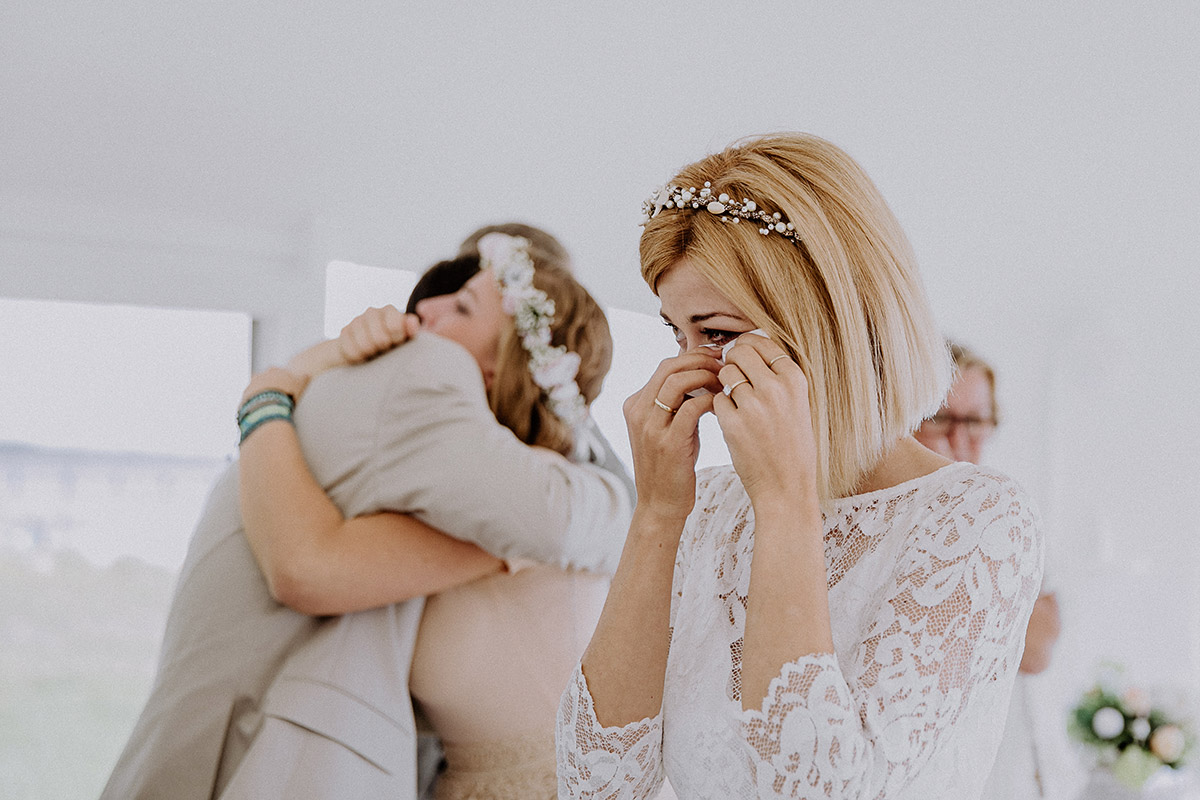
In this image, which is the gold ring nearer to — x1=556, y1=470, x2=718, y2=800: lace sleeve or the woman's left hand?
the woman's left hand

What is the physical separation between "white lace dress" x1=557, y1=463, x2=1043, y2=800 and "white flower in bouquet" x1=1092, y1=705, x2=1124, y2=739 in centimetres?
139

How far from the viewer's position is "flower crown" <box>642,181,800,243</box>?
1.04 metres

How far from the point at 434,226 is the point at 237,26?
44 centimetres

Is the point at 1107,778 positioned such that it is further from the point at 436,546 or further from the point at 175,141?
the point at 175,141

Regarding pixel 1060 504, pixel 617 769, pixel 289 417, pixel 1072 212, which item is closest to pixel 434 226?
pixel 289 417

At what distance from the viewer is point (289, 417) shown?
1444mm

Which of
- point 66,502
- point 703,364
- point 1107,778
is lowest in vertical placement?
point 1107,778

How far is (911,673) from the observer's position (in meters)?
0.86

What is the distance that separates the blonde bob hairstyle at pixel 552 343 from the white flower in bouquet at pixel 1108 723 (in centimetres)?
152

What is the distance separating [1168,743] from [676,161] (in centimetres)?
173

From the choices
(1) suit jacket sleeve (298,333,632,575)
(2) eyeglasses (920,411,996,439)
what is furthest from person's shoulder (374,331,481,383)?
(2) eyeglasses (920,411,996,439)

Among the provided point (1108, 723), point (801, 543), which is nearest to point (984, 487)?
point (801, 543)

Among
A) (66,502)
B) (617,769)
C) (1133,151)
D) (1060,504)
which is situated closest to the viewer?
(617,769)

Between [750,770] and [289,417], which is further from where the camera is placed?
[289,417]
